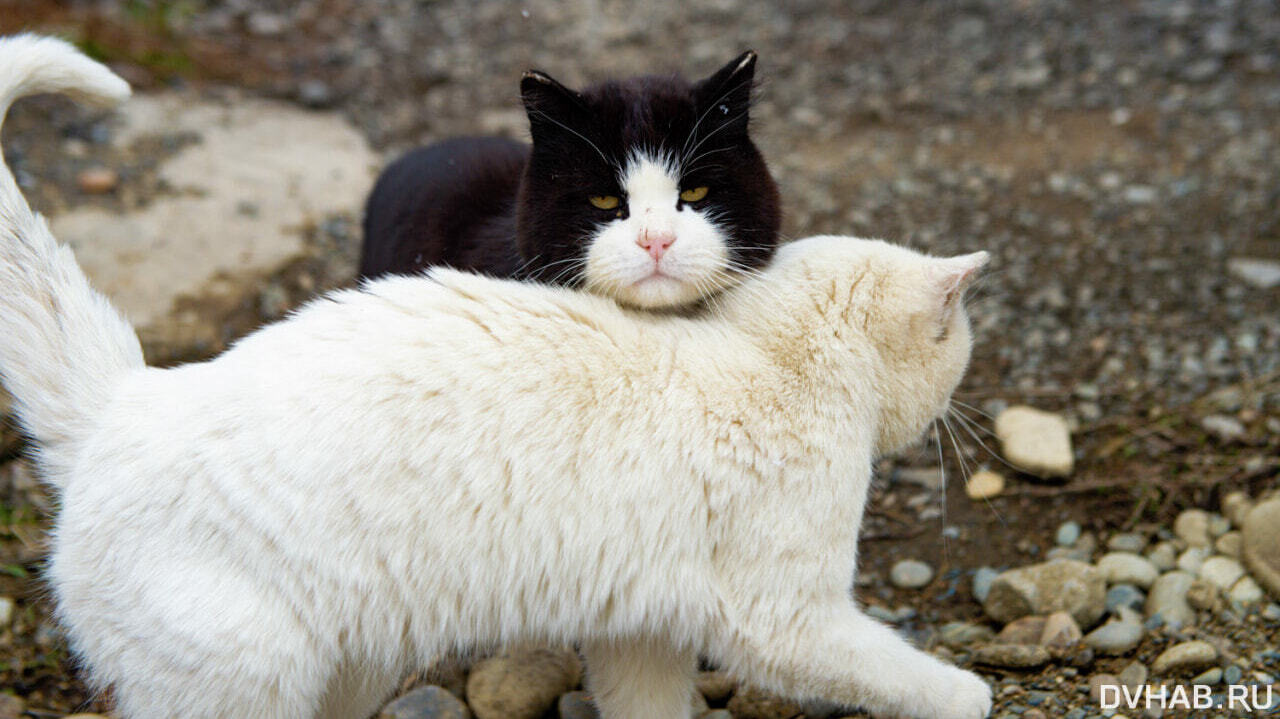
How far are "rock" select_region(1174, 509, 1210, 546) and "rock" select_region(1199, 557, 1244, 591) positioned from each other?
12cm

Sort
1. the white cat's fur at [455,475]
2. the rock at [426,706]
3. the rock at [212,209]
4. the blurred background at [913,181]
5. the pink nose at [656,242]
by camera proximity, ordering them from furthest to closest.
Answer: the rock at [212,209]
the blurred background at [913,181]
the rock at [426,706]
the pink nose at [656,242]
the white cat's fur at [455,475]

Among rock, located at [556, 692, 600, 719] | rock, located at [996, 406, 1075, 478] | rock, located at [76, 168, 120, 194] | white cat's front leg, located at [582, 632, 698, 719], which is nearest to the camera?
white cat's front leg, located at [582, 632, 698, 719]

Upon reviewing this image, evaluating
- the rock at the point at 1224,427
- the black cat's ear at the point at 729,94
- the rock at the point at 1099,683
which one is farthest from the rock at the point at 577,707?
the rock at the point at 1224,427

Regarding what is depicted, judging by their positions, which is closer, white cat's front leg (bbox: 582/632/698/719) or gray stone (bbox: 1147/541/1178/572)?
white cat's front leg (bbox: 582/632/698/719)

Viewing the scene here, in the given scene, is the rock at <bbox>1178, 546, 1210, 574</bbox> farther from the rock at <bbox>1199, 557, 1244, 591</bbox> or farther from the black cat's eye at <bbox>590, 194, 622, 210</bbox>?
the black cat's eye at <bbox>590, 194, 622, 210</bbox>

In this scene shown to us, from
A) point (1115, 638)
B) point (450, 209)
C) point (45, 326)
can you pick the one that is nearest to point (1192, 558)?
point (1115, 638)

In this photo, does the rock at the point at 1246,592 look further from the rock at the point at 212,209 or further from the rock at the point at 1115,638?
the rock at the point at 212,209

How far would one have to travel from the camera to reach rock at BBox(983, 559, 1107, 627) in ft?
11.8

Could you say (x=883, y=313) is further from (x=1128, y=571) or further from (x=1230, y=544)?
(x=1230, y=544)

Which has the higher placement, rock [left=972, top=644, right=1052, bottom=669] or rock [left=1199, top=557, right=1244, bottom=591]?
rock [left=1199, top=557, right=1244, bottom=591]

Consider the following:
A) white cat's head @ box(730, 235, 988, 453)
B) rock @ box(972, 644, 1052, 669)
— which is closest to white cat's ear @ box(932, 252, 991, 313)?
white cat's head @ box(730, 235, 988, 453)

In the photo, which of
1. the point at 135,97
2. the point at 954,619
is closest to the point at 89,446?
the point at 954,619

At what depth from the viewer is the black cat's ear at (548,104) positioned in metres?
2.97

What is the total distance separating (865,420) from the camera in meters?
2.91
